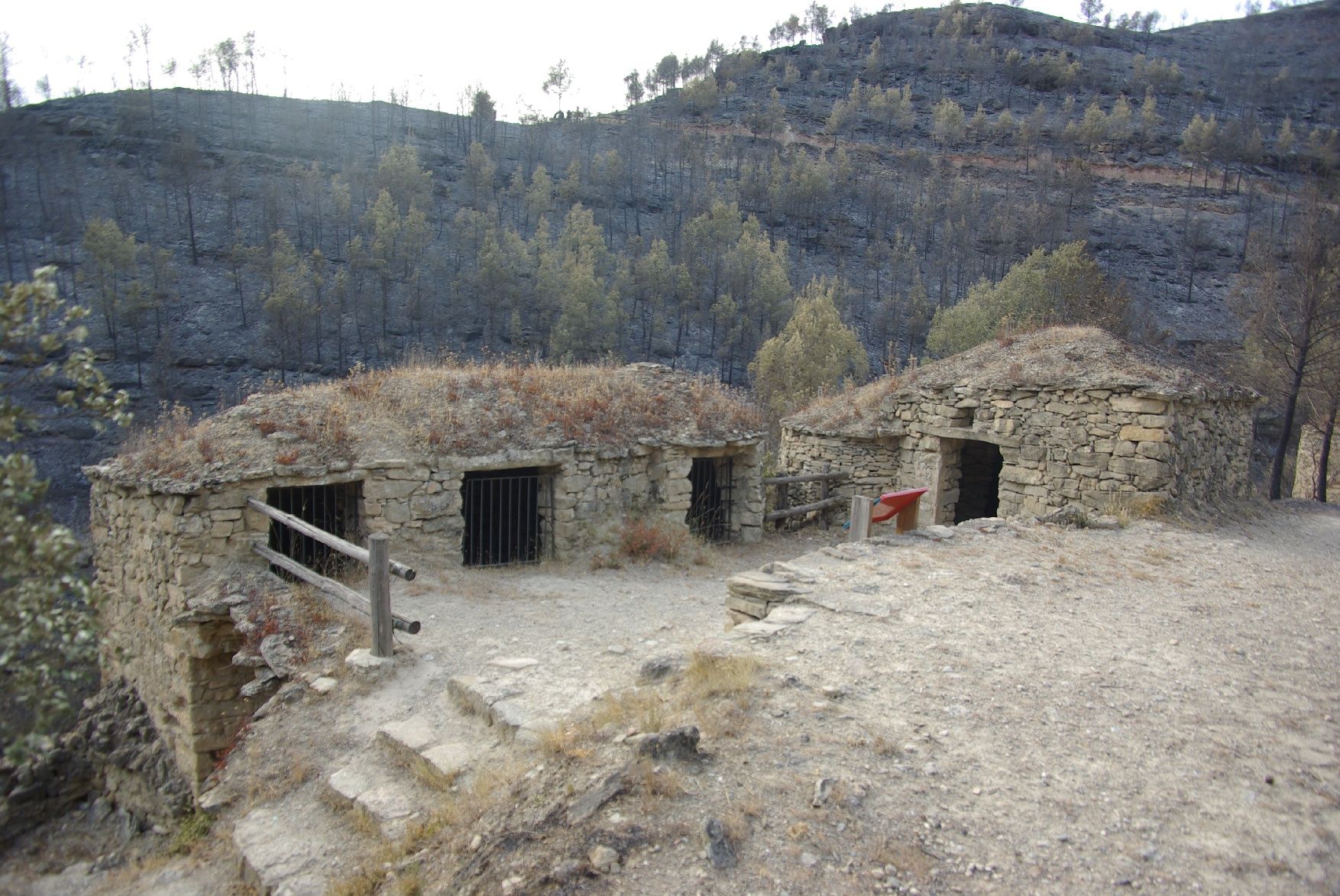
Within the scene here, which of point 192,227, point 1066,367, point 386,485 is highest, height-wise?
point 192,227

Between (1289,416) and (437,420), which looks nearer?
(437,420)

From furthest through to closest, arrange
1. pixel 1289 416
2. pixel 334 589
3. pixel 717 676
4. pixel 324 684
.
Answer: pixel 1289 416 → pixel 334 589 → pixel 324 684 → pixel 717 676

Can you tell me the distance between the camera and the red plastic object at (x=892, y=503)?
9.18 meters

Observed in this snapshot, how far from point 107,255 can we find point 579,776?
113 ft

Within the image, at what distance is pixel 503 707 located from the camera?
18.2 ft

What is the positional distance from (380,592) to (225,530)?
303 centimetres

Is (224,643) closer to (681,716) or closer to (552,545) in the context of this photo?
(552,545)

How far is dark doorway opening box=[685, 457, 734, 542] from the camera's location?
12.7m

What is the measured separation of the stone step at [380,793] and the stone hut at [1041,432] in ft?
31.5

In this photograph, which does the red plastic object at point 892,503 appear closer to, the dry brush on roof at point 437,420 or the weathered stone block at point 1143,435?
the dry brush on roof at point 437,420

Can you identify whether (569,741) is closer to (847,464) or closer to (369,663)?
(369,663)

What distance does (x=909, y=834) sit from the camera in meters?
3.50

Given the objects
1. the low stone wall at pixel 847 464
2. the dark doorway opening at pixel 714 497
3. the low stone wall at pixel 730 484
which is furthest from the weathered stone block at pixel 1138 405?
the dark doorway opening at pixel 714 497

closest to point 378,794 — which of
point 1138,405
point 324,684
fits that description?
point 324,684
